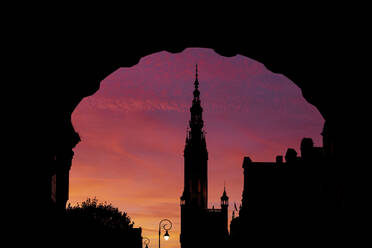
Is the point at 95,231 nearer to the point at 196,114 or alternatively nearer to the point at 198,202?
the point at 198,202

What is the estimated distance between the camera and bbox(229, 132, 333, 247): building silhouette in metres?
29.2

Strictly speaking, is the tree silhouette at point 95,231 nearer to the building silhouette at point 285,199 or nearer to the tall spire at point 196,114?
the building silhouette at point 285,199

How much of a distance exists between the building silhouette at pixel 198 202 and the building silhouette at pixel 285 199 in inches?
2986

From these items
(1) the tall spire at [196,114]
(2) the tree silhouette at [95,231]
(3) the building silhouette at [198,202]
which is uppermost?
(1) the tall spire at [196,114]

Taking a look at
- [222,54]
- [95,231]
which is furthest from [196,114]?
[222,54]

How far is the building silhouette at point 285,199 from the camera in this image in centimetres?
2923

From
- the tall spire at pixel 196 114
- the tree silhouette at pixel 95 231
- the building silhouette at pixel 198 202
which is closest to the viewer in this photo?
the tree silhouette at pixel 95 231

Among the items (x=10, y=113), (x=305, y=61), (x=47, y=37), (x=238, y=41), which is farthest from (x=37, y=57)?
(x=305, y=61)

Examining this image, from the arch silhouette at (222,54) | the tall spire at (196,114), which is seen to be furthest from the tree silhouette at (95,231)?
the tall spire at (196,114)

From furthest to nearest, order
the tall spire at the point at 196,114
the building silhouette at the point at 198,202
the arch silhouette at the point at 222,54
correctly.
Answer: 1. the tall spire at the point at 196,114
2. the building silhouette at the point at 198,202
3. the arch silhouette at the point at 222,54

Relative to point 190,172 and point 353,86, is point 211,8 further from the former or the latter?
point 190,172

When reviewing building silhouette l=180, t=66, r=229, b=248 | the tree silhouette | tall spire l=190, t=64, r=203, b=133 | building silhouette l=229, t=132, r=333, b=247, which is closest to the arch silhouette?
the tree silhouette

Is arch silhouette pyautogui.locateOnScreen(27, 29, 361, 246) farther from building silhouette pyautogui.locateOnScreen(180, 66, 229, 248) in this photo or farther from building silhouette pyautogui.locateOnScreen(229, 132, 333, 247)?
building silhouette pyautogui.locateOnScreen(180, 66, 229, 248)

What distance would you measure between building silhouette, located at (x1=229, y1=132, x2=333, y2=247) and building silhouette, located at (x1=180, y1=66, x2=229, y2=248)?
249 feet
